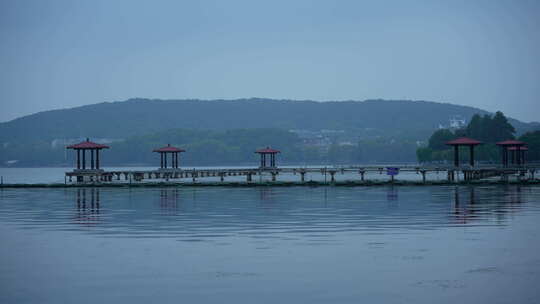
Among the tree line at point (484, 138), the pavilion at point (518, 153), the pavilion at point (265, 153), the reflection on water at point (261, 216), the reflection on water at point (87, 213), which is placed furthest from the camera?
the tree line at point (484, 138)

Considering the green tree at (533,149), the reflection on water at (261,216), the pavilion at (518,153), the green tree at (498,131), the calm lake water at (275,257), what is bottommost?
the calm lake water at (275,257)

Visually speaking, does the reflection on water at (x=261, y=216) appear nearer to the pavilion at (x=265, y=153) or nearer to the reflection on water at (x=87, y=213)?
the reflection on water at (x=87, y=213)

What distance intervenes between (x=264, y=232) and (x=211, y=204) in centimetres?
1910

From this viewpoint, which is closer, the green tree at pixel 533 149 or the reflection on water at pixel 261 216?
the reflection on water at pixel 261 216

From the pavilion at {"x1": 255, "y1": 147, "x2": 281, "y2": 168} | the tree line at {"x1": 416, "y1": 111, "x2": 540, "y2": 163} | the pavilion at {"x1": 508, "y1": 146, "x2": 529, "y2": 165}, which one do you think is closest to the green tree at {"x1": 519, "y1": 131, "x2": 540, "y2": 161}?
the tree line at {"x1": 416, "y1": 111, "x2": 540, "y2": 163}

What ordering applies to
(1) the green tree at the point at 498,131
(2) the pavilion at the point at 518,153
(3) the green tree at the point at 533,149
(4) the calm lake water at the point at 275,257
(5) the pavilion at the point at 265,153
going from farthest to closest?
(1) the green tree at the point at 498,131
(3) the green tree at the point at 533,149
(2) the pavilion at the point at 518,153
(5) the pavilion at the point at 265,153
(4) the calm lake water at the point at 275,257

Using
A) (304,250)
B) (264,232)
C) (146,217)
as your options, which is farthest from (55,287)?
(146,217)

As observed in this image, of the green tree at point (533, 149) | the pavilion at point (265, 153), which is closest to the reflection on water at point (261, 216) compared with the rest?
the pavilion at point (265, 153)

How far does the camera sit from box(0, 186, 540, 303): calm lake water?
16.4 m

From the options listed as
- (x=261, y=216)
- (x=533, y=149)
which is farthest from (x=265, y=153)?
(x=533, y=149)

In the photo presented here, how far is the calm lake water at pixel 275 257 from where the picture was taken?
1639 cm

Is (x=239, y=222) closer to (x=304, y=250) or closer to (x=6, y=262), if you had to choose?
(x=304, y=250)

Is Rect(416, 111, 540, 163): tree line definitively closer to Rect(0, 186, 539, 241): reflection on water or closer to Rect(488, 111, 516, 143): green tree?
Rect(488, 111, 516, 143): green tree

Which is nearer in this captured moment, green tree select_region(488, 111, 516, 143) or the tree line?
the tree line
